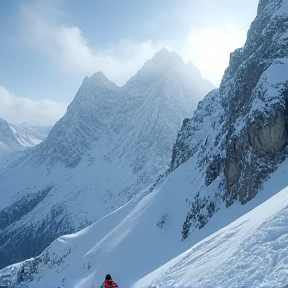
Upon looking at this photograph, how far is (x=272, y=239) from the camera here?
16734mm

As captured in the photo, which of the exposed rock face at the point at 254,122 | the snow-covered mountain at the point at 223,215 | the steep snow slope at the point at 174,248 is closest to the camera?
the steep snow slope at the point at 174,248

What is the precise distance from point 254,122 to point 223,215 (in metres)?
12.1

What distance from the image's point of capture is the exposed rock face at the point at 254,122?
44.7 m

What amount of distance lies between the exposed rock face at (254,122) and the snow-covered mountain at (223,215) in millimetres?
132

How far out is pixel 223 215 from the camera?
48688 millimetres

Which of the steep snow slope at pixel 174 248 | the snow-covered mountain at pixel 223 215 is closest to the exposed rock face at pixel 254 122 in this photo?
the snow-covered mountain at pixel 223 215

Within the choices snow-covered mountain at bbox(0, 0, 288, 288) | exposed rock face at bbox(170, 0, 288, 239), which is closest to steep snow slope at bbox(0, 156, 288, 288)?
snow-covered mountain at bbox(0, 0, 288, 288)

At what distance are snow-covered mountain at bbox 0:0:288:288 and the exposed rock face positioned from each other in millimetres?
132

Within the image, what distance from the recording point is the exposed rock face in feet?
147

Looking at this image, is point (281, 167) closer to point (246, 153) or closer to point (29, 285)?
point (246, 153)

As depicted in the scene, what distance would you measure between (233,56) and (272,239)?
6089 centimetres

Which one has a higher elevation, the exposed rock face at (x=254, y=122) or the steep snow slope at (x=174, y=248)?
the exposed rock face at (x=254, y=122)

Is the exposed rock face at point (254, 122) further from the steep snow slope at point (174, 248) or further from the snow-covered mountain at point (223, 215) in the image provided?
the steep snow slope at point (174, 248)

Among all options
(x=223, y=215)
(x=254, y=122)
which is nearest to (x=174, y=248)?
(x=223, y=215)
